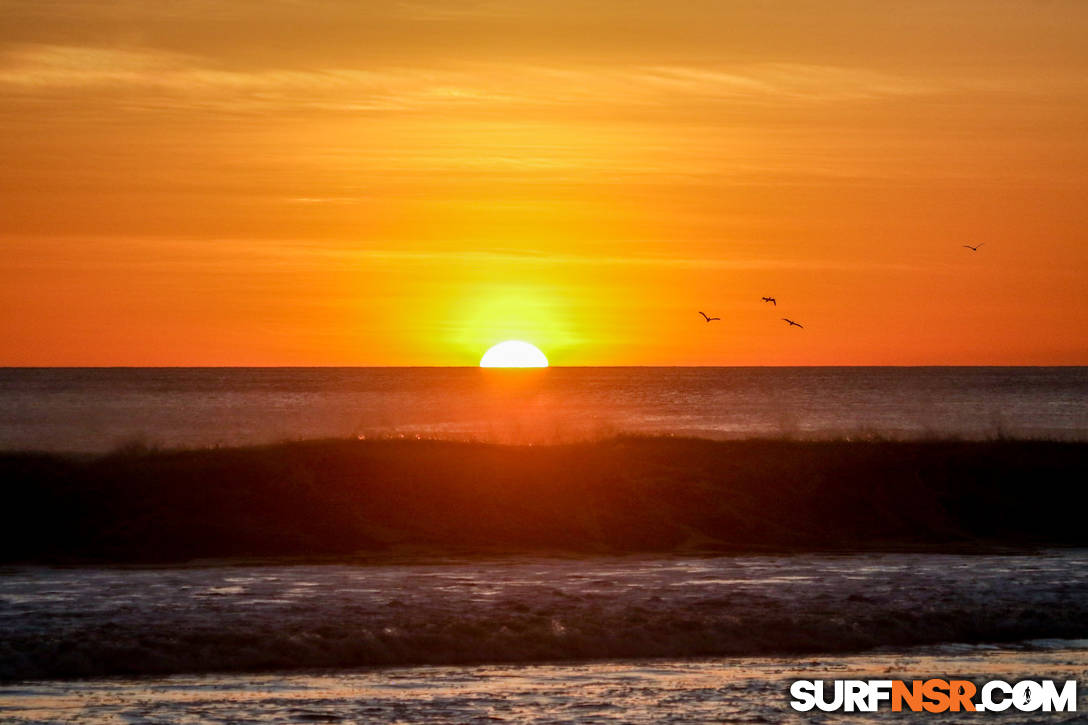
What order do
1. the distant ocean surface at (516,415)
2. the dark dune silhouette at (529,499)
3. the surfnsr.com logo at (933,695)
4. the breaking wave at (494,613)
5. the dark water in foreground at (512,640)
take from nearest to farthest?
the surfnsr.com logo at (933,695) → the dark water in foreground at (512,640) → the breaking wave at (494,613) → the dark dune silhouette at (529,499) → the distant ocean surface at (516,415)

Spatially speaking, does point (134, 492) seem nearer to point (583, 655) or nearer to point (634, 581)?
point (634, 581)

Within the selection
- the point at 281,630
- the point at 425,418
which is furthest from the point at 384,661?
the point at 425,418

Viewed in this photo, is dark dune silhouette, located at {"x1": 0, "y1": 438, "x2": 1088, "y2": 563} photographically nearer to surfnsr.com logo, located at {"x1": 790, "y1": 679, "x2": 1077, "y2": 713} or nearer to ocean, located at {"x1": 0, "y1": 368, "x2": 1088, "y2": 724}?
ocean, located at {"x1": 0, "y1": 368, "x2": 1088, "y2": 724}

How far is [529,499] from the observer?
31438 mm

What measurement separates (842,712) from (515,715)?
11.0 ft

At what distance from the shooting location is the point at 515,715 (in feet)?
45.8

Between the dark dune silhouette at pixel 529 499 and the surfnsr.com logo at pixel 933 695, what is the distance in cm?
1301

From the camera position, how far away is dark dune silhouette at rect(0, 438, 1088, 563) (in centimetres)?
2850

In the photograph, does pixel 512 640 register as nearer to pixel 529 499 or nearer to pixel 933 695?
pixel 933 695

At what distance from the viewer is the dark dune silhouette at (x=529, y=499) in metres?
28.5

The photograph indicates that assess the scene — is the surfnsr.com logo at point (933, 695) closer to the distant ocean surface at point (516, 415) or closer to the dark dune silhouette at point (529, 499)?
the dark dune silhouette at point (529, 499)

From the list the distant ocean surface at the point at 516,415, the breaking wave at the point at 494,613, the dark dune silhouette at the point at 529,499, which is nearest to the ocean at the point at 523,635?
the breaking wave at the point at 494,613

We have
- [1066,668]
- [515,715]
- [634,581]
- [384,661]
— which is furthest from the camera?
[634,581]

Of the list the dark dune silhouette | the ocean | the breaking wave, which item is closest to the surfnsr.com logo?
the ocean
